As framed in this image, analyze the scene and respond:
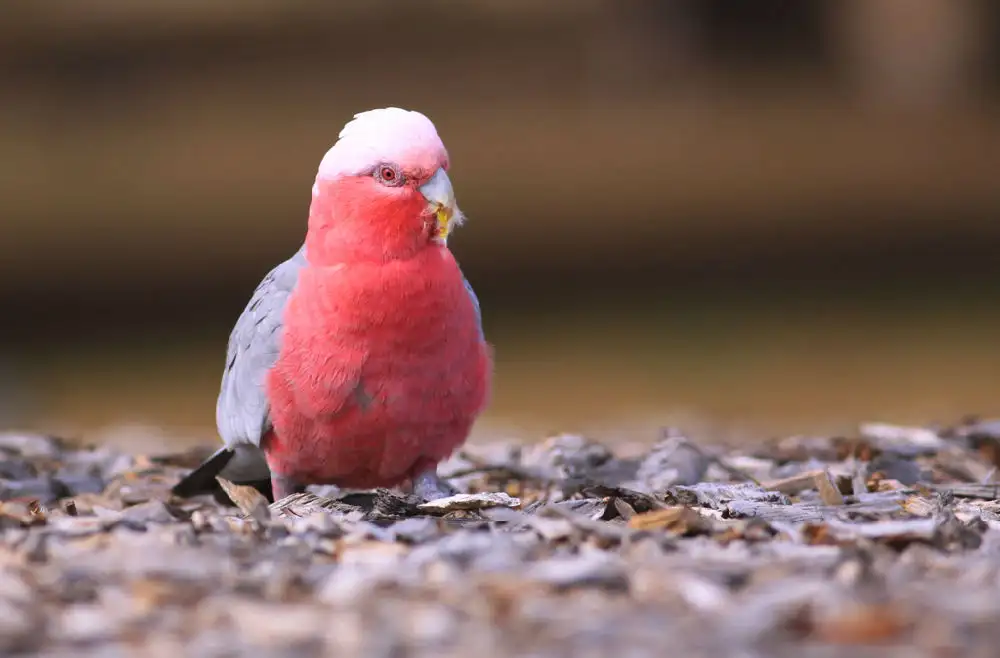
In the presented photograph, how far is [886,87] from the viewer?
11.0m

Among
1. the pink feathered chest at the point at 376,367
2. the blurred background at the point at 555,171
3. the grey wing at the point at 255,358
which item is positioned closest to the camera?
the pink feathered chest at the point at 376,367

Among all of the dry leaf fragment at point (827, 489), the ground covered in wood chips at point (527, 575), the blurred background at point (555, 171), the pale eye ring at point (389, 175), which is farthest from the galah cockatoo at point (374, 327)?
the blurred background at point (555, 171)

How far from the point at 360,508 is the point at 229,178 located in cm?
729

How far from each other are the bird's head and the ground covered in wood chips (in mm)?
670

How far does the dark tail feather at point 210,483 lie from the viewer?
154 inches

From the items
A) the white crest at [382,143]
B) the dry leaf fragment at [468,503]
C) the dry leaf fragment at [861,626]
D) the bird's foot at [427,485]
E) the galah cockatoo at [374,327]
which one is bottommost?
the bird's foot at [427,485]

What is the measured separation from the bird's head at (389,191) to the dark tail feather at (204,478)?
0.79 metres

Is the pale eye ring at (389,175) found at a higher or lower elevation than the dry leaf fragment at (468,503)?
higher

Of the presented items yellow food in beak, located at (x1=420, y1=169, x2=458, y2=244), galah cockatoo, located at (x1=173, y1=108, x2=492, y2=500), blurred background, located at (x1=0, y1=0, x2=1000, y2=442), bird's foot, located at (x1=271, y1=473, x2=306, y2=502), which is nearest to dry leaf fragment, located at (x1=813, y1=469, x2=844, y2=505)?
galah cockatoo, located at (x1=173, y1=108, x2=492, y2=500)

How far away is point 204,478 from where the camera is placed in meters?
3.98

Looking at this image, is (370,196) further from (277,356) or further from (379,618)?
(379,618)

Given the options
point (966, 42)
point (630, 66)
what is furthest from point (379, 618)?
point (966, 42)

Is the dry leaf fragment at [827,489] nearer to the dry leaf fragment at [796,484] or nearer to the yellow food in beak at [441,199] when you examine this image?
the dry leaf fragment at [796,484]

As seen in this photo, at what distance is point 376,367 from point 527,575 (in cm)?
115
